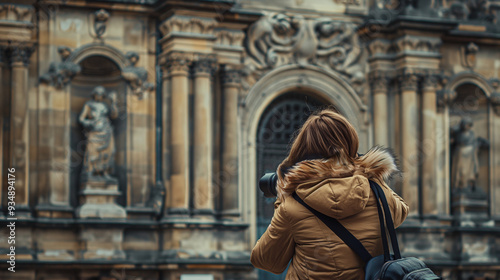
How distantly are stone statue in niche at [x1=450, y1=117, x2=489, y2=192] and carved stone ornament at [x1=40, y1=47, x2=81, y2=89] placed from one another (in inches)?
331

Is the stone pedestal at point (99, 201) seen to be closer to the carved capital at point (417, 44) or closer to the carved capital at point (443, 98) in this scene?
the carved capital at point (417, 44)

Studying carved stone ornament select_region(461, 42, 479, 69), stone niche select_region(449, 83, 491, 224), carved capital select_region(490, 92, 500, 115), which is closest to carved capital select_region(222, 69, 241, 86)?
stone niche select_region(449, 83, 491, 224)

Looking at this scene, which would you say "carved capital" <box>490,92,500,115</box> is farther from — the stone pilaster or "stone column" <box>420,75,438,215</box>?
the stone pilaster

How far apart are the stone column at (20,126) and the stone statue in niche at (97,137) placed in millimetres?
1068

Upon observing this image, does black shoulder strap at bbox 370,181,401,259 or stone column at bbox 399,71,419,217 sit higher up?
stone column at bbox 399,71,419,217

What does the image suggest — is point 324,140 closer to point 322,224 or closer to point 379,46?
point 322,224

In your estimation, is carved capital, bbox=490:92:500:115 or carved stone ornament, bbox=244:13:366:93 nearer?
carved stone ornament, bbox=244:13:366:93

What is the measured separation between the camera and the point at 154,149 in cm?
1633

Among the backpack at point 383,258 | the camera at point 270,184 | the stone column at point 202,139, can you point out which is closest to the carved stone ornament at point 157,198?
the stone column at point 202,139

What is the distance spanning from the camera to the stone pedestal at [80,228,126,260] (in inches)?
600

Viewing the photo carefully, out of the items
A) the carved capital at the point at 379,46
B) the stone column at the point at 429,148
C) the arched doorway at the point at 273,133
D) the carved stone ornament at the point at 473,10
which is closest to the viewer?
the arched doorway at the point at 273,133

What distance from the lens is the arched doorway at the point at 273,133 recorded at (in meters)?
17.4

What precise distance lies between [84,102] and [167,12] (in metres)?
2.30

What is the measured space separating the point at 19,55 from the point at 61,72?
821 mm
